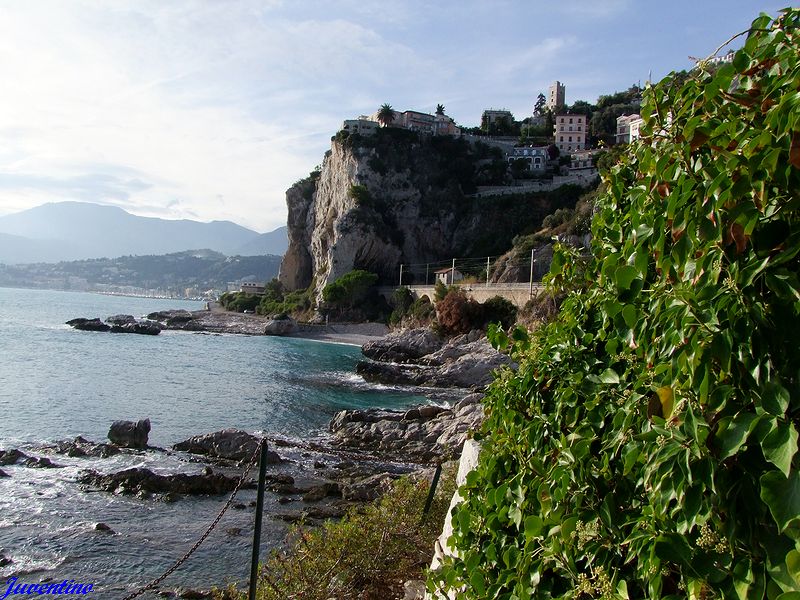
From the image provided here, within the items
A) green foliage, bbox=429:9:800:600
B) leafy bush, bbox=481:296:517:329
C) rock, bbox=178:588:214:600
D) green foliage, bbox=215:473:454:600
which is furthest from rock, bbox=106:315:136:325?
green foliage, bbox=429:9:800:600

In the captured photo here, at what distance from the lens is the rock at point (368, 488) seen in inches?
536

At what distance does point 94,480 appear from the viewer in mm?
14047

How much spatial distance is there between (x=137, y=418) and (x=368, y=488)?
12237 millimetres

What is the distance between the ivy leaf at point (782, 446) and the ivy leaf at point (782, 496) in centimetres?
3

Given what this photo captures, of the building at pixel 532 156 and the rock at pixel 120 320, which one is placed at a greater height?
the building at pixel 532 156

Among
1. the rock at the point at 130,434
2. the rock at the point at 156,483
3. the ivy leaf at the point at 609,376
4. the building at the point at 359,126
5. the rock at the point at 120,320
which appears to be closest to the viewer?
the ivy leaf at the point at 609,376

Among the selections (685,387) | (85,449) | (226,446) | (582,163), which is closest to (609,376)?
(685,387)

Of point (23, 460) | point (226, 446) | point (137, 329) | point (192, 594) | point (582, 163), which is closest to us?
point (192, 594)

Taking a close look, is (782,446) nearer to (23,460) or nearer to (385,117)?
(23,460)

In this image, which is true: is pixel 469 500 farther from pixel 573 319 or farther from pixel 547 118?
pixel 547 118

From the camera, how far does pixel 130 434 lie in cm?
1772

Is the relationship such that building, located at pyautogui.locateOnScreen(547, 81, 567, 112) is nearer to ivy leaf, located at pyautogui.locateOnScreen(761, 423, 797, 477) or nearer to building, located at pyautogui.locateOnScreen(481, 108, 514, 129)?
building, located at pyautogui.locateOnScreen(481, 108, 514, 129)

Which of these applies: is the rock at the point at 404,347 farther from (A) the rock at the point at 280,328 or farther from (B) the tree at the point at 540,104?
(B) the tree at the point at 540,104
